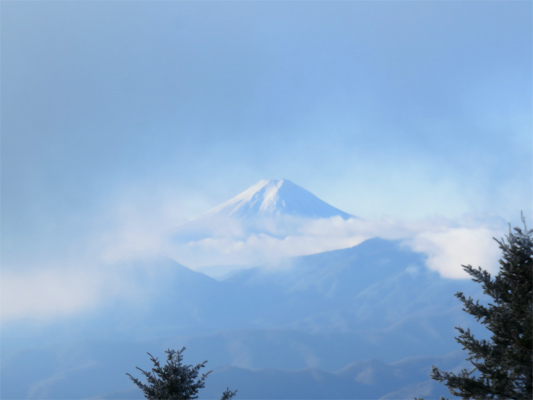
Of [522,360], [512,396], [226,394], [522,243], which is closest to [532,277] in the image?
[522,243]

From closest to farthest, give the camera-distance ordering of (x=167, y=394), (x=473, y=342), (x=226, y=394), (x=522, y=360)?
1. (x=522, y=360)
2. (x=473, y=342)
3. (x=167, y=394)
4. (x=226, y=394)

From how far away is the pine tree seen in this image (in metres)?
9.52

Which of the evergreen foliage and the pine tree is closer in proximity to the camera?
the pine tree

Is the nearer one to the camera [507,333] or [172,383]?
[507,333]

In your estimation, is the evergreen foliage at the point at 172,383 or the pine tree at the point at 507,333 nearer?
the pine tree at the point at 507,333

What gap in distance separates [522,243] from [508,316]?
1.32 metres

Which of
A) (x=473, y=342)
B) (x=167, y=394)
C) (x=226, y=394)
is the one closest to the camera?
(x=473, y=342)

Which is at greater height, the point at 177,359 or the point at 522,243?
the point at 522,243

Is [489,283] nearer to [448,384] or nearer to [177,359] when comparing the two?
[448,384]

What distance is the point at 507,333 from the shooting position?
9.64m

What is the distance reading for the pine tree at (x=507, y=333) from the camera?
9523 millimetres

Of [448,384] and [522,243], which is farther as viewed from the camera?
[448,384]

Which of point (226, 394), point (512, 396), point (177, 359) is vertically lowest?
point (512, 396)

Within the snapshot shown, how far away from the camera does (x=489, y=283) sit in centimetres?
998
